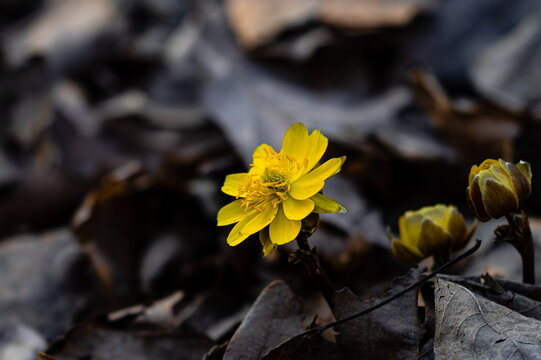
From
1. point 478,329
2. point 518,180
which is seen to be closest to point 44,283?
point 478,329

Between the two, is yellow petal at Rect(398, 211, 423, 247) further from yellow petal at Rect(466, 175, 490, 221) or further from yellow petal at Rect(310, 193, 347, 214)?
yellow petal at Rect(310, 193, 347, 214)

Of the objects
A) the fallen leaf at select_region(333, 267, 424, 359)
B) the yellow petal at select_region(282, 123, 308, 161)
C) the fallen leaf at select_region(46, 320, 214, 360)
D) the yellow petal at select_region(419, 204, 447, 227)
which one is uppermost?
the yellow petal at select_region(282, 123, 308, 161)

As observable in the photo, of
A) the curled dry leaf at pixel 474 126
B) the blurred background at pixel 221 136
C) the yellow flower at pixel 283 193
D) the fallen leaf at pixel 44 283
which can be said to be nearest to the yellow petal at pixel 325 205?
the yellow flower at pixel 283 193

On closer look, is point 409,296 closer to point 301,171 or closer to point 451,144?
point 301,171

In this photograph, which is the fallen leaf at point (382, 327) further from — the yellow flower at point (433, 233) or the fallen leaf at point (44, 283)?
the fallen leaf at point (44, 283)

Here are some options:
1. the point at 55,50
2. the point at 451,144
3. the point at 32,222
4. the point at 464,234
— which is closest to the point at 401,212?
the point at 451,144

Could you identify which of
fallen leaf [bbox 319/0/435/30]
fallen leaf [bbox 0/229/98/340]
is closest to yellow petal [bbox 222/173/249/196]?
fallen leaf [bbox 0/229/98/340]
